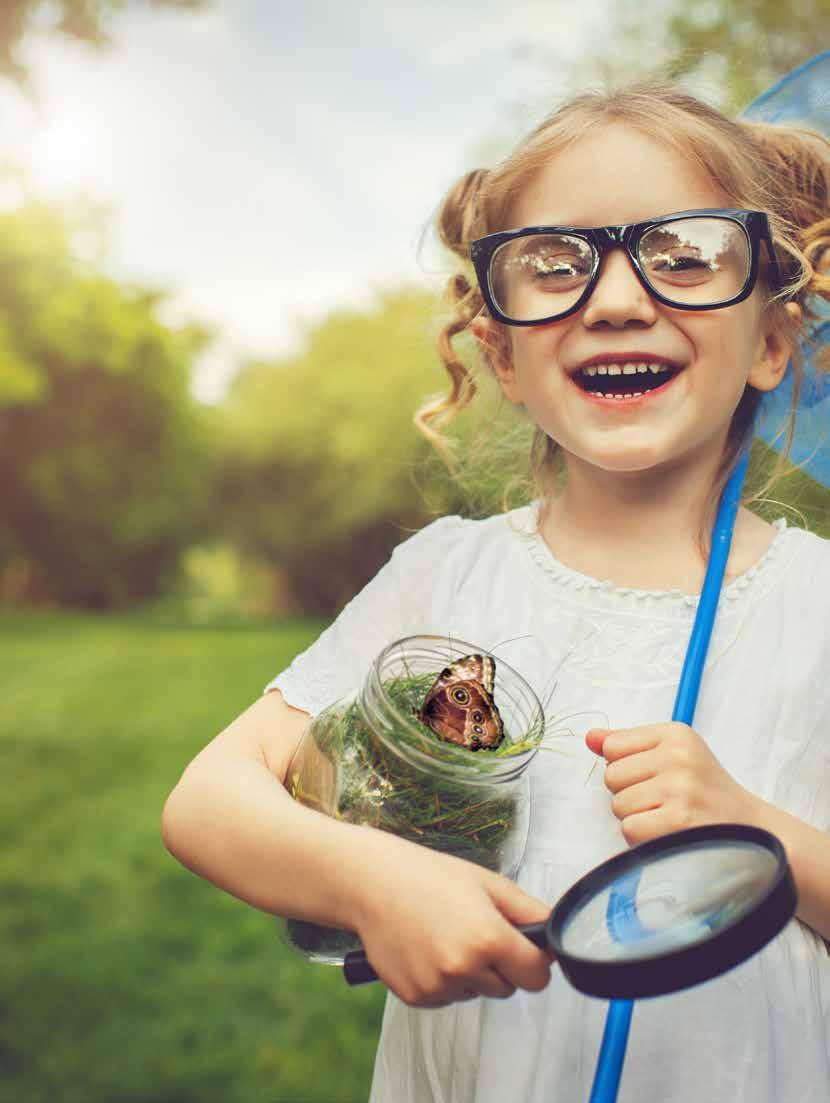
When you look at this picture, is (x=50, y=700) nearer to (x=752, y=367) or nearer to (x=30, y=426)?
(x=752, y=367)

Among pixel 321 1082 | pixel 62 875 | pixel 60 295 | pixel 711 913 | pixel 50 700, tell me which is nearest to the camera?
pixel 711 913

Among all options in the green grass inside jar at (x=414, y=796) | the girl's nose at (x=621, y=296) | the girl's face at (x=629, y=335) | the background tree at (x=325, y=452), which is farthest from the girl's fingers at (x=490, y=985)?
the background tree at (x=325, y=452)

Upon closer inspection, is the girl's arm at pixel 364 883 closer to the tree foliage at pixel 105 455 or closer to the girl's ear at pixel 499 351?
the girl's ear at pixel 499 351

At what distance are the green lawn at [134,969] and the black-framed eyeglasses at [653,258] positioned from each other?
0.85 m

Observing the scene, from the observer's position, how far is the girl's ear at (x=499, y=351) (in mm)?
1504

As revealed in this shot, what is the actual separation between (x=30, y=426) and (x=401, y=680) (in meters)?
19.7

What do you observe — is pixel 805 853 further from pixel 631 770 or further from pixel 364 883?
pixel 364 883

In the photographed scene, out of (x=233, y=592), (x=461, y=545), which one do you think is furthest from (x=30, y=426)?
(x=461, y=545)

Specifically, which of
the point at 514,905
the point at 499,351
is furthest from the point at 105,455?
the point at 514,905

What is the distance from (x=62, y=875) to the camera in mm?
4934

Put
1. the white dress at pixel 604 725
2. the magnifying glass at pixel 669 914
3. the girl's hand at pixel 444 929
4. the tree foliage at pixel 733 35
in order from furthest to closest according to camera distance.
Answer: the tree foliage at pixel 733 35, the white dress at pixel 604 725, the girl's hand at pixel 444 929, the magnifying glass at pixel 669 914

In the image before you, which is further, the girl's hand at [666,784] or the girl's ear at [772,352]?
the girl's ear at [772,352]

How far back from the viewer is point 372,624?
1426 mm

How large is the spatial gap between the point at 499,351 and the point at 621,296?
0.32 m
